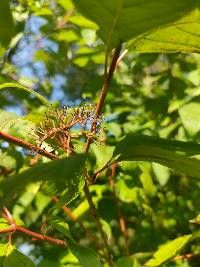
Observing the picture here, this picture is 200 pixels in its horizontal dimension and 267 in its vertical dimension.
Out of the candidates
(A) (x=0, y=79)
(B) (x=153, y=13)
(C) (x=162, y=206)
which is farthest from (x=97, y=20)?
(C) (x=162, y=206)

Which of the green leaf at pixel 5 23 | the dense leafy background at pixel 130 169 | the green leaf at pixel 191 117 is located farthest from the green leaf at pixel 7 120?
the green leaf at pixel 191 117

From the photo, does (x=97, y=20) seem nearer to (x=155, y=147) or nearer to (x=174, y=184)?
(x=155, y=147)

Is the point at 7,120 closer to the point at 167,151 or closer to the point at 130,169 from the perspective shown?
the point at 167,151

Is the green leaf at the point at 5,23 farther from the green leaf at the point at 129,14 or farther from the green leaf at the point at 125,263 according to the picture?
the green leaf at the point at 125,263

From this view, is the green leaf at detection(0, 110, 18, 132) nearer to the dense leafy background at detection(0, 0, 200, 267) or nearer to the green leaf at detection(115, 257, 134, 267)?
the dense leafy background at detection(0, 0, 200, 267)

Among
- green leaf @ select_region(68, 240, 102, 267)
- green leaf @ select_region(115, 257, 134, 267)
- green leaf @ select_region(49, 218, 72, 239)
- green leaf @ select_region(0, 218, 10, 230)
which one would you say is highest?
green leaf @ select_region(0, 218, 10, 230)

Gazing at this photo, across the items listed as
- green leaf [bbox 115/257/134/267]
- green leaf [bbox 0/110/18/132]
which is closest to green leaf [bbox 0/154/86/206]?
green leaf [bbox 0/110/18/132]

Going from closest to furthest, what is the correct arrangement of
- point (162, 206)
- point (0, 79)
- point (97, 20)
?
point (97, 20) → point (0, 79) → point (162, 206)
